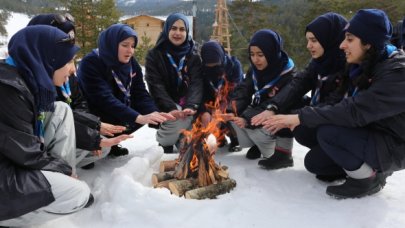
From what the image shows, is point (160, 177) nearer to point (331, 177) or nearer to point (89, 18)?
point (331, 177)

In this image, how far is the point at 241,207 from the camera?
286 centimetres

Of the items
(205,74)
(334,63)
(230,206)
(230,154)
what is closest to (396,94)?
(334,63)

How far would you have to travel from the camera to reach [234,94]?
14.8ft

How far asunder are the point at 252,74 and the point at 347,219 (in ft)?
6.99

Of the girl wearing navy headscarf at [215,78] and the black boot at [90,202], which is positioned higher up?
the girl wearing navy headscarf at [215,78]

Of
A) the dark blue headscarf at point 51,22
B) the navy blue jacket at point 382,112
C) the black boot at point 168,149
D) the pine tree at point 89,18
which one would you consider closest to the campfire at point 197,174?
the navy blue jacket at point 382,112

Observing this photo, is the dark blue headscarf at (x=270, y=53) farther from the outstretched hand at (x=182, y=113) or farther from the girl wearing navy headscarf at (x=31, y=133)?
the girl wearing navy headscarf at (x=31, y=133)

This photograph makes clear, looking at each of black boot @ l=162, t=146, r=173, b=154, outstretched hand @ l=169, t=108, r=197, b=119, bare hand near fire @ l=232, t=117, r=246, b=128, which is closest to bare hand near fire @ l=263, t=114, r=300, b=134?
bare hand near fire @ l=232, t=117, r=246, b=128

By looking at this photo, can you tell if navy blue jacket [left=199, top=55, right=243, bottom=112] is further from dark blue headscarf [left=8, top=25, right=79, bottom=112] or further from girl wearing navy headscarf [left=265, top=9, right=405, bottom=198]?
dark blue headscarf [left=8, top=25, right=79, bottom=112]

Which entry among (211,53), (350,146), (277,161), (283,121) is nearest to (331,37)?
(283,121)

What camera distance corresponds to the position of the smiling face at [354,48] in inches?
118

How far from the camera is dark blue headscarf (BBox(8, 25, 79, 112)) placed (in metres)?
2.29

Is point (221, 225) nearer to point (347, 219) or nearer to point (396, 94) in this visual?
point (347, 219)

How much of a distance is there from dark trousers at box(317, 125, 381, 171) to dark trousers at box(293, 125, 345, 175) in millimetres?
369
